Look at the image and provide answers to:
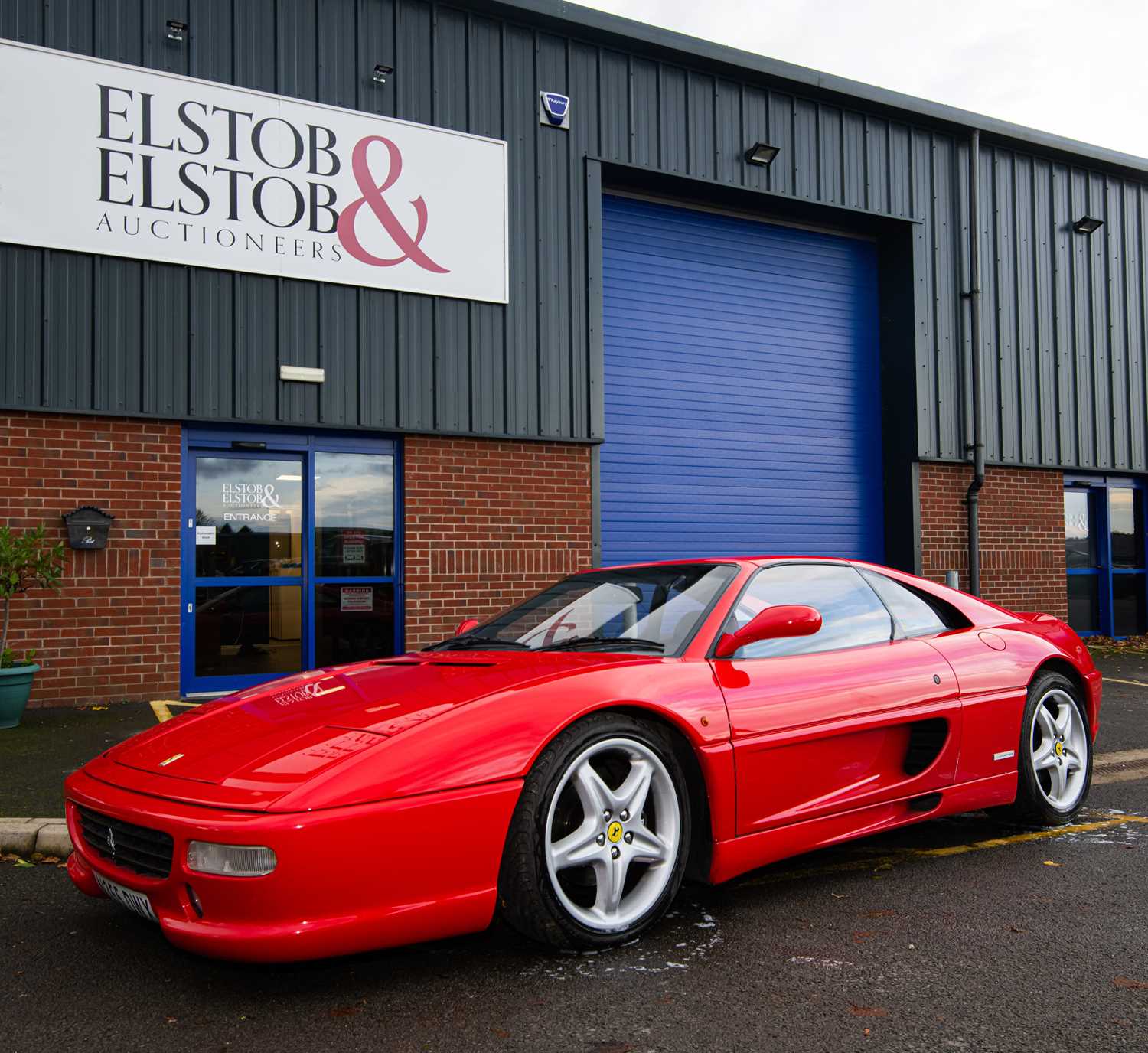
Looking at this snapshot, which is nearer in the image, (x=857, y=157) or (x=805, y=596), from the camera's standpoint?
(x=805, y=596)

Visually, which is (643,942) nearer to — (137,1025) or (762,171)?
(137,1025)

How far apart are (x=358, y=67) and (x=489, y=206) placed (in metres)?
1.64

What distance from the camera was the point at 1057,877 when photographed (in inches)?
145

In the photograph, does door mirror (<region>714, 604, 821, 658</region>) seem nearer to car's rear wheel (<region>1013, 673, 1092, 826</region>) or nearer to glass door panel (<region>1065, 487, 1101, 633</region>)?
car's rear wheel (<region>1013, 673, 1092, 826</region>)

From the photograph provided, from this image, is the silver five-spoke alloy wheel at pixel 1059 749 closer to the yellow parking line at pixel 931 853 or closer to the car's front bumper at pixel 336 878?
the yellow parking line at pixel 931 853

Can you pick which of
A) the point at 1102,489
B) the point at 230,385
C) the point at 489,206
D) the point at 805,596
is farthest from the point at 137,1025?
the point at 1102,489

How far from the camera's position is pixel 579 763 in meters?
2.94

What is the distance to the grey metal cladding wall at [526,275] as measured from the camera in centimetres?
804

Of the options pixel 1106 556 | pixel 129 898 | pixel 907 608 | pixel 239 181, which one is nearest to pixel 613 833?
pixel 129 898

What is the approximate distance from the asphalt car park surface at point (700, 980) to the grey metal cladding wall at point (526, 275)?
5.44 metres

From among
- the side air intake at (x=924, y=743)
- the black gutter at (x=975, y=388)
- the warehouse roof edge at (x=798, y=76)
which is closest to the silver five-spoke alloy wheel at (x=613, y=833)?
the side air intake at (x=924, y=743)

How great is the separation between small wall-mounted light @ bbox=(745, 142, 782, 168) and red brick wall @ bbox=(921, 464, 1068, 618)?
13.0ft

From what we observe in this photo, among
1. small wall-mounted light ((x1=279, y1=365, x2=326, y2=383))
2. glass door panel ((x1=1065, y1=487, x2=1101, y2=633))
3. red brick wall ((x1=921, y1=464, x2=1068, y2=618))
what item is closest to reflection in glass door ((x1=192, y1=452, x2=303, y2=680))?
small wall-mounted light ((x1=279, y1=365, x2=326, y2=383))

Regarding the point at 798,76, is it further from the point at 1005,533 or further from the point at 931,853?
the point at 931,853
